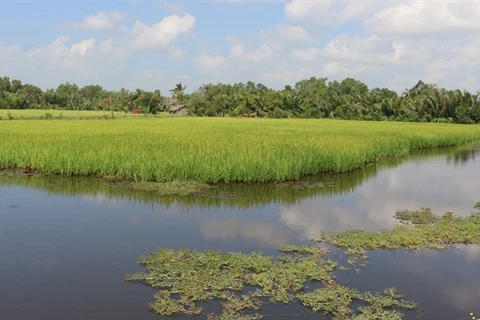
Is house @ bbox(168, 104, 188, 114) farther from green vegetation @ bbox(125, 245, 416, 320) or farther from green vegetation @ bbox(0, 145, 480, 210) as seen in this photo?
green vegetation @ bbox(125, 245, 416, 320)

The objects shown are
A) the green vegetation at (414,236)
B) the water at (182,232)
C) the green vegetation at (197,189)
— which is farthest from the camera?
the green vegetation at (197,189)

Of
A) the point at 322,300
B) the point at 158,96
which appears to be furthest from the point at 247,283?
the point at 158,96

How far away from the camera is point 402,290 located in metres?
4.50

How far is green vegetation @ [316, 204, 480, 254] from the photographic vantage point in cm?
586

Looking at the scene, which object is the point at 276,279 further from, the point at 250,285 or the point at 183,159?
the point at 183,159

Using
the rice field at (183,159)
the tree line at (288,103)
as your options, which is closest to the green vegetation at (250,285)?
the rice field at (183,159)

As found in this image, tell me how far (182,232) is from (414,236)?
3330 millimetres

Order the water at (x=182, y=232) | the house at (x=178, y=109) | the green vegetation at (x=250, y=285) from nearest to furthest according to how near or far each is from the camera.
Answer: the green vegetation at (x=250, y=285)
the water at (x=182, y=232)
the house at (x=178, y=109)

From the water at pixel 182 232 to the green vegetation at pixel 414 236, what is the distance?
249mm

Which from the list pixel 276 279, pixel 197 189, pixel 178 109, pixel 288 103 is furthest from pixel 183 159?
pixel 178 109

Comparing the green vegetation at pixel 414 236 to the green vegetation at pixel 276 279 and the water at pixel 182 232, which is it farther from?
the water at pixel 182 232

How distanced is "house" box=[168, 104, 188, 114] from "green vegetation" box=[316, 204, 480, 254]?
52608mm

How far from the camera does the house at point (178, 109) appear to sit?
190ft

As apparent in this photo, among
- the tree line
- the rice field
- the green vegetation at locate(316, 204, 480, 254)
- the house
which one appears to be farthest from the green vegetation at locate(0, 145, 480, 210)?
the house
